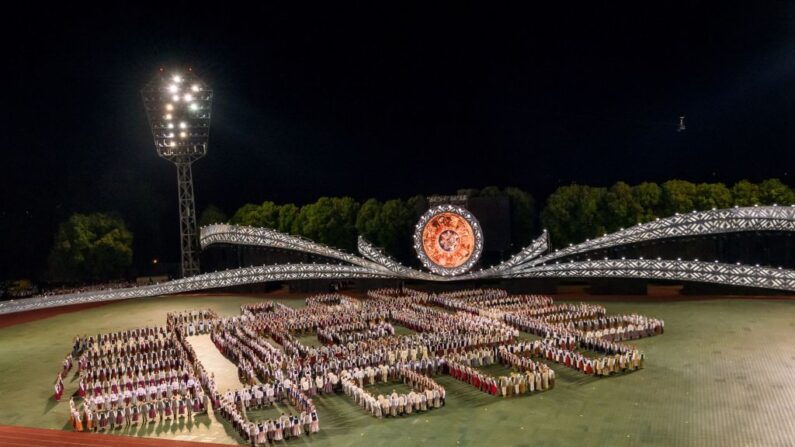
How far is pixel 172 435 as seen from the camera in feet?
58.6

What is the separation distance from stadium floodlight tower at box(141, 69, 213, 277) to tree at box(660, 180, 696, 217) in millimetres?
31319

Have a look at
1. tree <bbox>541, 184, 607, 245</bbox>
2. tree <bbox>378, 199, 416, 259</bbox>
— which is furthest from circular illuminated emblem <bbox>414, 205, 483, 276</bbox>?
tree <bbox>541, 184, 607, 245</bbox>

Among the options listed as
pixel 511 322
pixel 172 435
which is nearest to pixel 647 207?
pixel 511 322

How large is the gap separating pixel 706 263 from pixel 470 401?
66.0 ft

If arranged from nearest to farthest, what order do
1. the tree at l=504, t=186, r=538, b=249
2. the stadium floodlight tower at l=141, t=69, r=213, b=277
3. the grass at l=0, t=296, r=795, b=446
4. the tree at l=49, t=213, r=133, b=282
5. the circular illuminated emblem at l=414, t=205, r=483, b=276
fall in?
the grass at l=0, t=296, r=795, b=446
the circular illuminated emblem at l=414, t=205, r=483, b=276
the stadium floodlight tower at l=141, t=69, r=213, b=277
the tree at l=504, t=186, r=538, b=249
the tree at l=49, t=213, r=133, b=282

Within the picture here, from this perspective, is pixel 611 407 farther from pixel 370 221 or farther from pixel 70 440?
pixel 370 221

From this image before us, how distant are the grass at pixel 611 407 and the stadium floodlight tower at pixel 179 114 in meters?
20.9

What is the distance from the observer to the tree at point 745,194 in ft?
135

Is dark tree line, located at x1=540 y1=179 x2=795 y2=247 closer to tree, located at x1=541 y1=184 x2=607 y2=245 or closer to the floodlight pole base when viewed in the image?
tree, located at x1=541 y1=184 x2=607 y2=245

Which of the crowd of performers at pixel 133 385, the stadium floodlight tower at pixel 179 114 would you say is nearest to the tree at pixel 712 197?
the crowd of performers at pixel 133 385

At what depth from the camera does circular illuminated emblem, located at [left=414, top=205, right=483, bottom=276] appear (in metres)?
39.3

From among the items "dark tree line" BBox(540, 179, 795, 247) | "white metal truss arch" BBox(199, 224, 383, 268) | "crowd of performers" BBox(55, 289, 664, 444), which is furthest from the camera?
"white metal truss arch" BBox(199, 224, 383, 268)

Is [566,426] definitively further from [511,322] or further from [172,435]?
[511,322]

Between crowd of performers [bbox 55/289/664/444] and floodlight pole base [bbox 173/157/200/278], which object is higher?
floodlight pole base [bbox 173/157/200/278]
